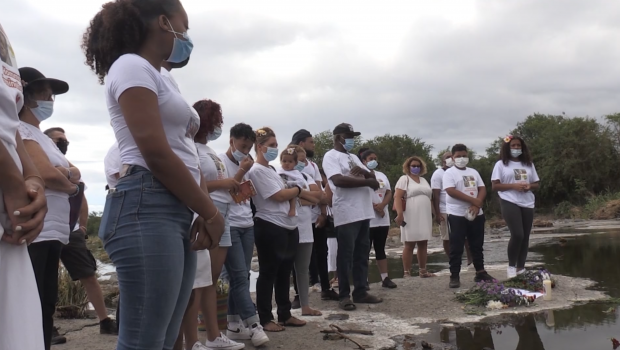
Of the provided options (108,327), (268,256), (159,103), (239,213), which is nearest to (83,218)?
(108,327)

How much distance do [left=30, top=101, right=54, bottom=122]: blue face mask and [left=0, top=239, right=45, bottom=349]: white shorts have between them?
2.52 m

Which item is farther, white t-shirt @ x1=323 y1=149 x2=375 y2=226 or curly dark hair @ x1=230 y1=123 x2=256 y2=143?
white t-shirt @ x1=323 y1=149 x2=375 y2=226

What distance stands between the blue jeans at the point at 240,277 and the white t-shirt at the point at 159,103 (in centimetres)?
284

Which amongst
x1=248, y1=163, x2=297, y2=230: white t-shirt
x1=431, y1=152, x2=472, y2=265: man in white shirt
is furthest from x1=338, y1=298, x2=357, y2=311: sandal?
x1=431, y1=152, x2=472, y2=265: man in white shirt

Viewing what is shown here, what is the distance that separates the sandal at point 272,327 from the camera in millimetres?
5734

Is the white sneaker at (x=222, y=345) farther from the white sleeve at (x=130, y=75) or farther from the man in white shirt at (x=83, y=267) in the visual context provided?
the white sleeve at (x=130, y=75)

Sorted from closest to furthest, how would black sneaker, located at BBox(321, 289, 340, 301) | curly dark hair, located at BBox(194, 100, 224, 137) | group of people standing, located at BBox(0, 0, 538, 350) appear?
group of people standing, located at BBox(0, 0, 538, 350) → curly dark hair, located at BBox(194, 100, 224, 137) → black sneaker, located at BBox(321, 289, 340, 301)

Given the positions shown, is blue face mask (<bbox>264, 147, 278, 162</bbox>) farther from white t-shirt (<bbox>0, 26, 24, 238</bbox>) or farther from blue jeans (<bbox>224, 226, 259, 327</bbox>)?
white t-shirt (<bbox>0, 26, 24, 238</bbox>)

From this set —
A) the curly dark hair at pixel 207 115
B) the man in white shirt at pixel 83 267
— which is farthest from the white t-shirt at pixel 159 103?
the man in white shirt at pixel 83 267

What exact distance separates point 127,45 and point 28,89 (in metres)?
1.85

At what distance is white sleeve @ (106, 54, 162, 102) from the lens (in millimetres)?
2311

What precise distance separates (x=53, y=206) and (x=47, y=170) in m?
0.32

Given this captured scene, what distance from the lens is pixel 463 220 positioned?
8.10 metres

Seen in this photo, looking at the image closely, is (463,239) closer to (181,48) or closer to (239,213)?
(239,213)
